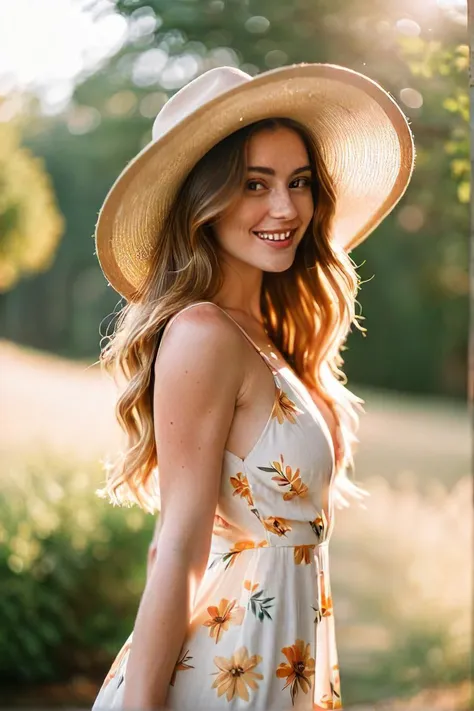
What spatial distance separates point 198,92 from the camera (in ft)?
5.59

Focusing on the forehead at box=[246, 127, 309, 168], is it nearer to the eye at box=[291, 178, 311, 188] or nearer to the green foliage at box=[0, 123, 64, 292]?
the eye at box=[291, 178, 311, 188]

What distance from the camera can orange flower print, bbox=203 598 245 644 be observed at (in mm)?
1603

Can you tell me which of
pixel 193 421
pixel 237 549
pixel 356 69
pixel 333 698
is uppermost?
pixel 356 69

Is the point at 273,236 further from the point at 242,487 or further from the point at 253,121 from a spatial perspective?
the point at 242,487

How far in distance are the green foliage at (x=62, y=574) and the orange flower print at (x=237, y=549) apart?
2.54m

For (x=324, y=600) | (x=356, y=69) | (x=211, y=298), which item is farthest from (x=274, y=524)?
(x=356, y=69)

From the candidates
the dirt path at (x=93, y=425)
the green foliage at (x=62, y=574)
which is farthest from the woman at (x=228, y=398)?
the green foliage at (x=62, y=574)

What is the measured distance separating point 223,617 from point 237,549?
0.11 m

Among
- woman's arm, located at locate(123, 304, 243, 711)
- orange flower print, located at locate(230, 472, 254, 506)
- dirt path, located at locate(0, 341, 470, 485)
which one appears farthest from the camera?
dirt path, located at locate(0, 341, 470, 485)

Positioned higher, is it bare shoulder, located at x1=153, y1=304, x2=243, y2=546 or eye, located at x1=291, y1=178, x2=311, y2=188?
eye, located at x1=291, y1=178, x2=311, y2=188

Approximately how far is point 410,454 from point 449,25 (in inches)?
343

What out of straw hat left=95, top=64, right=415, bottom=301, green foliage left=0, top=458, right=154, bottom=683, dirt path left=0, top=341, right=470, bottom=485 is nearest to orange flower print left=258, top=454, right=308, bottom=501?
straw hat left=95, top=64, right=415, bottom=301

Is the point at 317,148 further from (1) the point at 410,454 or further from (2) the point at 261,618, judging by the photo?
(1) the point at 410,454

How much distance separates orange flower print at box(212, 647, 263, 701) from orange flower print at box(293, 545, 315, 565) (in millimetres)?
182
